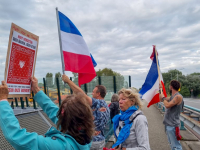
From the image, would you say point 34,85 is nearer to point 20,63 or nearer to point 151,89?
point 20,63

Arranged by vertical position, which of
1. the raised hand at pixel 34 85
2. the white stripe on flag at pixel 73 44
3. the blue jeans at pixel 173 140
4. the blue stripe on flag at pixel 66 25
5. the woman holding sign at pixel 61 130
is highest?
the blue stripe on flag at pixel 66 25

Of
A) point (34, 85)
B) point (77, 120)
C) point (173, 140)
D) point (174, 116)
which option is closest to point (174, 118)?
point (174, 116)

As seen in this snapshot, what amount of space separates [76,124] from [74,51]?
2295 millimetres

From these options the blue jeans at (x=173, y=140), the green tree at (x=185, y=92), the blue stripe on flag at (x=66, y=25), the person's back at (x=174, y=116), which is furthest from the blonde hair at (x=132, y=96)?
the green tree at (x=185, y=92)

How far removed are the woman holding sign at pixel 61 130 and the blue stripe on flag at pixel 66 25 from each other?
7.19ft

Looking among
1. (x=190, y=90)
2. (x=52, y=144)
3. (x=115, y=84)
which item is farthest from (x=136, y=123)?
(x=190, y=90)

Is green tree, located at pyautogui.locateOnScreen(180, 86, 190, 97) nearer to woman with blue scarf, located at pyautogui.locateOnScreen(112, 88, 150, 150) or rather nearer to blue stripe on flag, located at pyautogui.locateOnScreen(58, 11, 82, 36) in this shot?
blue stripe on flag, located at pyautogui.locateOnScreen(58, 11, 82, 36)

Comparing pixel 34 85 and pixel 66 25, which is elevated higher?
pixel 66 25

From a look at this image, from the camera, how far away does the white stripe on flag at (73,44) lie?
3.42 meters

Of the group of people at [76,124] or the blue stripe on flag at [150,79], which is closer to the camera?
the group of people at [76,124]

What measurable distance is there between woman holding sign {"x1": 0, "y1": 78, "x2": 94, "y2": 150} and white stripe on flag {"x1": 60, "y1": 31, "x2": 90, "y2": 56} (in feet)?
6.49

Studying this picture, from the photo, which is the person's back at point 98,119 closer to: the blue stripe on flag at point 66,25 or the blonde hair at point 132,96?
the blonde hair at point 132,96

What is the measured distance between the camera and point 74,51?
11.8 ft

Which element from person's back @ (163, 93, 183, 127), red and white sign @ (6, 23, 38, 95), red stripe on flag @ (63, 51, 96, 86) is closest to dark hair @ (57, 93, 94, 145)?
red and white sign @ (6, 23, 38, 95)
